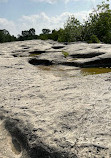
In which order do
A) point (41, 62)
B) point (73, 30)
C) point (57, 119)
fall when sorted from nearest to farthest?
1. point (57, 119)
2. point (41, 62)
3. point (73, 30)

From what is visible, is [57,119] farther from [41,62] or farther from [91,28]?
[91,28]

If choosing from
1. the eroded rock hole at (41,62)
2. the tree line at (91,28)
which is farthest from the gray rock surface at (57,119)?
the tree line at (91,28)

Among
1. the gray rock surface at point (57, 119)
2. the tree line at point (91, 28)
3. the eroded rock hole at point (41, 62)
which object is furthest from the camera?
the tree line at point (91, 28)

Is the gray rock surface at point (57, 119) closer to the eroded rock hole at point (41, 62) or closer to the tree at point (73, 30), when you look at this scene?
the eroded rock hole at point (41, 62)

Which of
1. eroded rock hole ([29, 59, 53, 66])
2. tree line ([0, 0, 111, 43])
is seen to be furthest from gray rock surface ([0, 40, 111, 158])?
tree line ([0, 0, 111, 43])

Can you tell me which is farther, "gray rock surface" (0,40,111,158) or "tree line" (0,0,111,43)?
"tree line" (0,0,111,43)

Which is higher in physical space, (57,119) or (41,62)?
(41,62)

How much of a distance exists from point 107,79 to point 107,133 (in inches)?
84.5

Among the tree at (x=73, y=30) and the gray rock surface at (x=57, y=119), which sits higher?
the tree at (x=73, y=30)

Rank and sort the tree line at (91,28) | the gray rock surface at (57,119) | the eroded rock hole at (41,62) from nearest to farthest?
the gray rock surface at (57,119)
the eroded rock hole at (41,62)
the tree line at (91,28)

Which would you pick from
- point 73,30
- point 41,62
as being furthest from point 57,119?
point 73,30

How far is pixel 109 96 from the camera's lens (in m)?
2.81

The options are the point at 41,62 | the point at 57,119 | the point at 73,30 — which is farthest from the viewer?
the point at 73,30

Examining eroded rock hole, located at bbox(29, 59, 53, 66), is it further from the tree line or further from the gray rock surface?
the tree line
